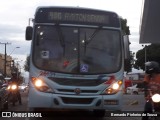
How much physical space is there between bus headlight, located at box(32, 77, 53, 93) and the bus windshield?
360 millimetres

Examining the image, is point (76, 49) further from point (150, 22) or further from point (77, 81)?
point (150, 22)

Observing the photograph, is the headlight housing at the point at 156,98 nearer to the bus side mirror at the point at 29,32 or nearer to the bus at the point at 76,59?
the bus at the point at 76,59

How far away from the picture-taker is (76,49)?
11.0 m

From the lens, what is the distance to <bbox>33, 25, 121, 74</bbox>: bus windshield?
10.9m

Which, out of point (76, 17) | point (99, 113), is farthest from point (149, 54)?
point (76, 17)

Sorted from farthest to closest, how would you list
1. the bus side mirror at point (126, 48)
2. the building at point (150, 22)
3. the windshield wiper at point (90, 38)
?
1. the building at point (150, 22)
2. the bus side mirror at point (126, 48)
3. the windshield wiper at point (90, 38)

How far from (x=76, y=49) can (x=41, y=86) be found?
136cm

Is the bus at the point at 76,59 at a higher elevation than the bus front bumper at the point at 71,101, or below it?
higher

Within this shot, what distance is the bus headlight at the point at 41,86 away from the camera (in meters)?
10.6

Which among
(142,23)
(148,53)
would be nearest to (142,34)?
(142,23)

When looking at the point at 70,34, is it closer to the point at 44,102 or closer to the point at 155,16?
the point at 44,102

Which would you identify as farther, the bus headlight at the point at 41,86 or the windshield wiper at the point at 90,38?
the windshield wiper at the point at 90,38

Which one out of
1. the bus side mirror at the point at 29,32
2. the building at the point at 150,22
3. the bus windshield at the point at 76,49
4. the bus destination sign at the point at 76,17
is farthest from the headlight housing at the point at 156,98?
the building at the point at 150,22

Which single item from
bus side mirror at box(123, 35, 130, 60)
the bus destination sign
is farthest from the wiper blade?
bus side mirror at box(123, 35, 130, 60)
